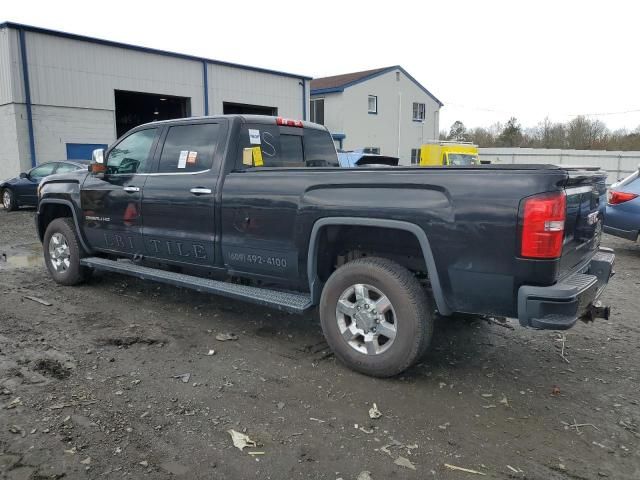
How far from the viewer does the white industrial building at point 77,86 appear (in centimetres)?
1833

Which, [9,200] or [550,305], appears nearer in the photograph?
[550,305]

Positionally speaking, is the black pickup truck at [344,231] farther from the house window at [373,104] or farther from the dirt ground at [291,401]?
the house window at [373,104]

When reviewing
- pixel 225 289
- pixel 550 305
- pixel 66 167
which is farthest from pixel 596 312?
pixel 66 167

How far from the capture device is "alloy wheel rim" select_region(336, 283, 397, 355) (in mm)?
3857

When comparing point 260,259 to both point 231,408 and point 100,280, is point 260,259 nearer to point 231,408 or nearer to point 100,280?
point 231,408

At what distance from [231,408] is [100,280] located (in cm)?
406

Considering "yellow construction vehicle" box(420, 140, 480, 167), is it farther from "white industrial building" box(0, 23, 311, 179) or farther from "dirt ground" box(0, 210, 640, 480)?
"dirt ground" box(0, 210, 640, 480)

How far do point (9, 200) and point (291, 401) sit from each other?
49.6 feet

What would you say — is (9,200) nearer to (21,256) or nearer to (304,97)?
(21,256)

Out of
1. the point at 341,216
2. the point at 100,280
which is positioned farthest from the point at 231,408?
the point at 100,280

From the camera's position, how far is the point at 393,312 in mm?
3803

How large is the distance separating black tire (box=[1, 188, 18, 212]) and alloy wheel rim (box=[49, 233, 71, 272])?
10.4 m

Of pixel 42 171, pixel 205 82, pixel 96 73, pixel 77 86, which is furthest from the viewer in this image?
pixel 205 82

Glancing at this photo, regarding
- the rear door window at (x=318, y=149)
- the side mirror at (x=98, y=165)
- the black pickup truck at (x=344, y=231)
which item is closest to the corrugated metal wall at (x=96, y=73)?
the side mirror at (x=98, y=165)
